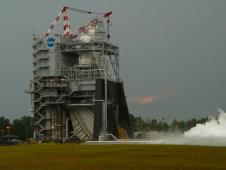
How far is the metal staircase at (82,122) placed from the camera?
141 metres

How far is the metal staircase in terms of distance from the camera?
141m

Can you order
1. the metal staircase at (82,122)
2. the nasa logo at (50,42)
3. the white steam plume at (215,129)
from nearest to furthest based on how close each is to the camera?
1. the white steam plume at (215,129)
2. the metal staircase at (82,122)
3. the nasa logo at (50,42)

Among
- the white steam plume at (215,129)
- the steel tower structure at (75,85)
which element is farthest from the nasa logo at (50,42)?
the white steam plume at (215,129)

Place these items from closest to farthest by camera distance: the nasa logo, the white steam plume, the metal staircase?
the white steam plume
the metal staircase
the nasa logo

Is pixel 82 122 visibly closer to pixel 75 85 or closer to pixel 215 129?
pixel 75 85

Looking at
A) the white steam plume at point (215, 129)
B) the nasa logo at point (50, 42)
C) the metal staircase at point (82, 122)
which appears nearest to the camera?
the white steam plume at point (215, 129)

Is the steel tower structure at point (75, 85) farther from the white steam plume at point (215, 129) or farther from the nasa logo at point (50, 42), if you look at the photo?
the white steam plume at point (215, 129)

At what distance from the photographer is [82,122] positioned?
142 m

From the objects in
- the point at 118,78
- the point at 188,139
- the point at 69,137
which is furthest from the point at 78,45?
the point at 188,139

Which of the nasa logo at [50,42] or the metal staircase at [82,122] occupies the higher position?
the nasa logo at [50,42]

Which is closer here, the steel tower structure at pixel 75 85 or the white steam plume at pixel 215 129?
the white steam plume at pixel 215 129

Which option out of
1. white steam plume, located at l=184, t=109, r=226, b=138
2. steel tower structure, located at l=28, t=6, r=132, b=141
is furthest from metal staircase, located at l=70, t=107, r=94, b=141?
white steam plume, located at l=184, t=109, r=226, b=138

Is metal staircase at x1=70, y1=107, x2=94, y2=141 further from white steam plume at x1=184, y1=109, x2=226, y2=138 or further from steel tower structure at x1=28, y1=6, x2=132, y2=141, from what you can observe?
white steam plume at x1=184, y1=109, x2=226, y2=138

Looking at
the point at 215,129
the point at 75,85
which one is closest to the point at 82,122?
the point at 75,85
